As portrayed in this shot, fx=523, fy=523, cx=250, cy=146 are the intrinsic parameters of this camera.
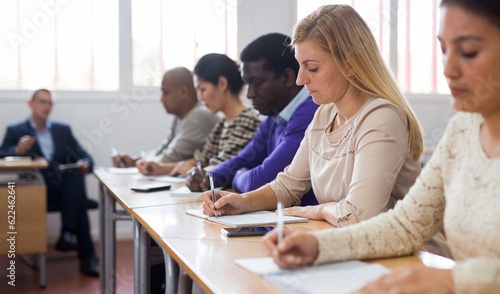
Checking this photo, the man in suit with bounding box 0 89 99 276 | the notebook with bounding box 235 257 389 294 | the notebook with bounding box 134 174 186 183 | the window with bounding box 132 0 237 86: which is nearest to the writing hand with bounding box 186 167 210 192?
the notebook with bounding box 134 174 186 183

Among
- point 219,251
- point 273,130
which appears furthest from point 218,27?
point 219,251

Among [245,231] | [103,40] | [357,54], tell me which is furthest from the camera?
[103,40]

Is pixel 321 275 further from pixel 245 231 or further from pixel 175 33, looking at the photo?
pixel 175 33

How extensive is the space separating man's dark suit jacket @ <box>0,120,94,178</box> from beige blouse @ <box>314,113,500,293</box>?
136 inches

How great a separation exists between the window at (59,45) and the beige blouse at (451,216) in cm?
389

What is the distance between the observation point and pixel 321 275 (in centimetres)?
89

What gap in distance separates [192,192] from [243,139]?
671 millimetres

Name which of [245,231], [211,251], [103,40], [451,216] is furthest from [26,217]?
[451,216]

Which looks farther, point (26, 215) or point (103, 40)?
point (103, 40)

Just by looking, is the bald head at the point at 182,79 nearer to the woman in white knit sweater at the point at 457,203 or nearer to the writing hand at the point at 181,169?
the writing hand at the point at 181,169

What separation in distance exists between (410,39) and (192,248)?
15.0 ft

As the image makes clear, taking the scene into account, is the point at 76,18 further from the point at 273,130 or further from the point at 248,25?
the point at 273,130

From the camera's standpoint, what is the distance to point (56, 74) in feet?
14.5

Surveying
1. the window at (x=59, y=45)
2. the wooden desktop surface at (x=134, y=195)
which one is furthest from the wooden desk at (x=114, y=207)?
the window at (x=59, y=45)
